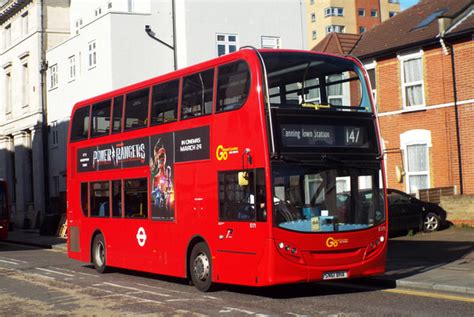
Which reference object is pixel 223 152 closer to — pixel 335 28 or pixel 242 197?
pixel 242 197

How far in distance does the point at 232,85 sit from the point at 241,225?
7.69 feet

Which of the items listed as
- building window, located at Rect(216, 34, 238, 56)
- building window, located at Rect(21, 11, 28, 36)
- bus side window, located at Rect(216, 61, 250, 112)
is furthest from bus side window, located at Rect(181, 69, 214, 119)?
building window, located at Rect(21, 11, 28, 36)

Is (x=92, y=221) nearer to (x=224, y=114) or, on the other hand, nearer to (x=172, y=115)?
(x=172, y=115)

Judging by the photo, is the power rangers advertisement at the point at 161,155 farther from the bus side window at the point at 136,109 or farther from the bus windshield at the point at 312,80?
the bus windshield at the point at 312,80

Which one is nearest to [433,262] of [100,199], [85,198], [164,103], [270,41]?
[164,103]

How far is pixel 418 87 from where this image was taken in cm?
2567

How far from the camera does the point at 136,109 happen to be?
14672 mm

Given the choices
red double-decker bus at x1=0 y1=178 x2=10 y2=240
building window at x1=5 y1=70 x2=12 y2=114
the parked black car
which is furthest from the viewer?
building window at x1=5 y1=70 x2=12 y2=114

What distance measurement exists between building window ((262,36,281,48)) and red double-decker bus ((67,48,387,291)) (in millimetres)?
21371

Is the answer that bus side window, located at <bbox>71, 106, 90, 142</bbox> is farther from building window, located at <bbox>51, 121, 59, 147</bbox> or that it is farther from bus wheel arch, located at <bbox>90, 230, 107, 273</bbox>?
building window, located at <bbox>51, 121, 59, 147</bbox>

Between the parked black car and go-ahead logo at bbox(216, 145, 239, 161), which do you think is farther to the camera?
the parked black car

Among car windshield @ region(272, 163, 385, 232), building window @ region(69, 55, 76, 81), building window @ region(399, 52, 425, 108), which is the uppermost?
building window @ region(69, 55, 76, 81)

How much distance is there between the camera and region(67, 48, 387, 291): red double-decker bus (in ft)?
35.4

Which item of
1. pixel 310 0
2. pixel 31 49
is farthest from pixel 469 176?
pixel 310 0
